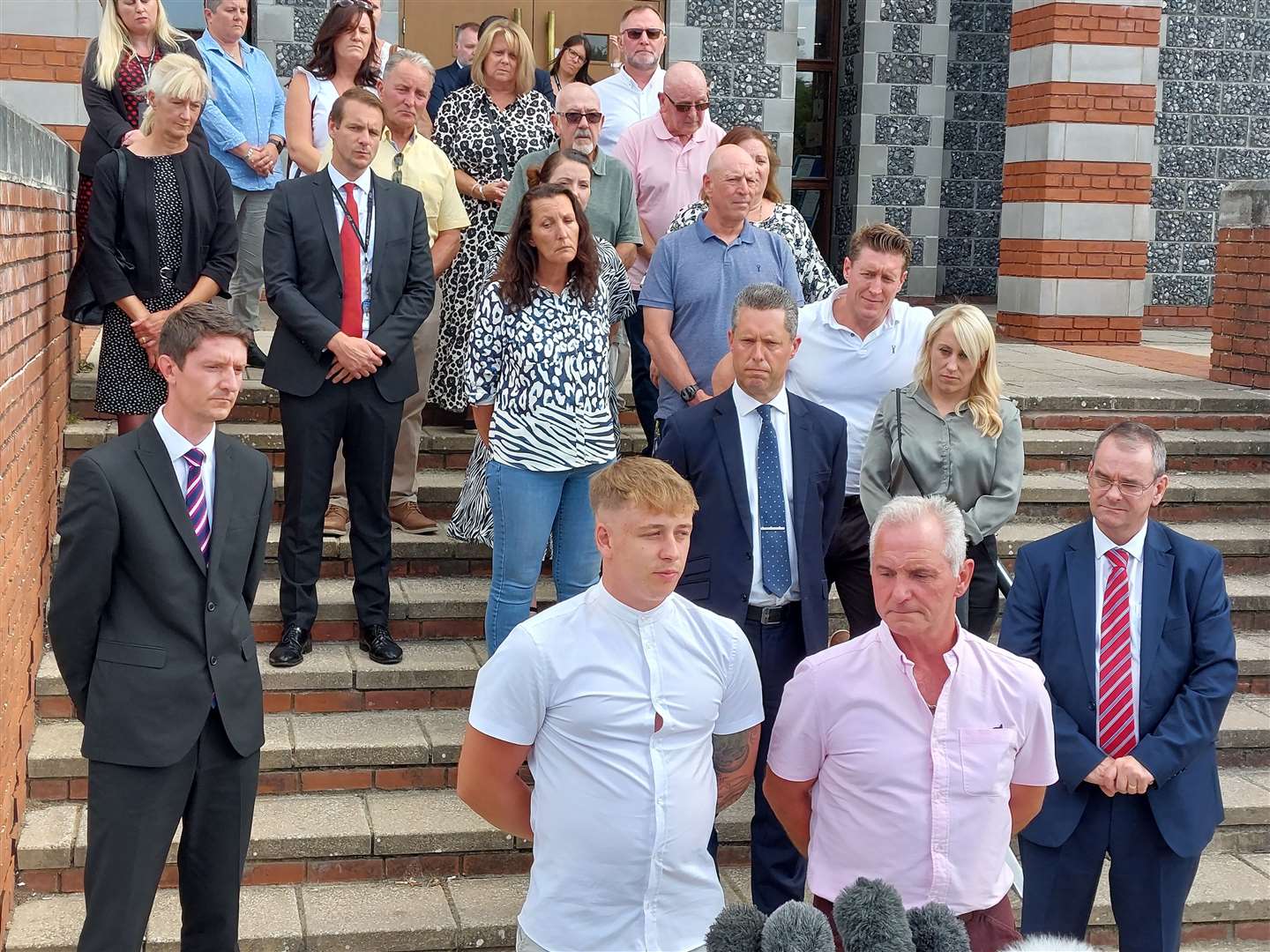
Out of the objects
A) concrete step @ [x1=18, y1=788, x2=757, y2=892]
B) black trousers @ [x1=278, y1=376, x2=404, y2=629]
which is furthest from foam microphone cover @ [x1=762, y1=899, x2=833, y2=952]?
black trousers @ [x1=278, y1=376, x2=404, y2=629]

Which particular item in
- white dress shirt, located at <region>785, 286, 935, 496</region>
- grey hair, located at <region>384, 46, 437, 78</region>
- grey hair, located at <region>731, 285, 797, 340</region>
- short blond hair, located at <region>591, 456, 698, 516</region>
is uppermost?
grey hair, located at <region>384, 46, 437, 78</region>

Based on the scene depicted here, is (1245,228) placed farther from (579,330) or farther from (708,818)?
(708,818)

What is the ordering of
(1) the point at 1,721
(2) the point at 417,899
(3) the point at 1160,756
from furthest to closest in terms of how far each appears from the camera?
(2) the point at 417,899 → (1) the point at 1,721 → (3) the point at 1160,756

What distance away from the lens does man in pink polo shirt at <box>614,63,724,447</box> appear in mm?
6754

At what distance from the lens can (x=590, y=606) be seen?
3.15 m

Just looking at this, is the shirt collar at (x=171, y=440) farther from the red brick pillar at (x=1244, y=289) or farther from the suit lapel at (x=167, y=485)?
the red brick pillar at (x=1244, y=289)

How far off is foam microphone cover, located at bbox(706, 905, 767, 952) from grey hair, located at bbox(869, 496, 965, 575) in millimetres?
1244

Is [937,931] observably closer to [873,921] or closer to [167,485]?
[873,921]

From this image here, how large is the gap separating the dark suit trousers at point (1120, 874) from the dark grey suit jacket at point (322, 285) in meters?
3.06

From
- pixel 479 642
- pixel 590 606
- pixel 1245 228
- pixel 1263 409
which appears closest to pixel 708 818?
pixel 590 606

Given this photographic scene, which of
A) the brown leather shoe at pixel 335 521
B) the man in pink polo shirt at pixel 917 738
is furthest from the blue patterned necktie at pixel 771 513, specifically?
the brown leather shoe at pixel 335 521

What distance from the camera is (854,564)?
16.6 ft

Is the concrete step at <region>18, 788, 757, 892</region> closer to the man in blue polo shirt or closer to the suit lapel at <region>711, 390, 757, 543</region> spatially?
the suit lapel at <region>711, 390, 757, 543</region>

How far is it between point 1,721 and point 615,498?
93.1 inches
